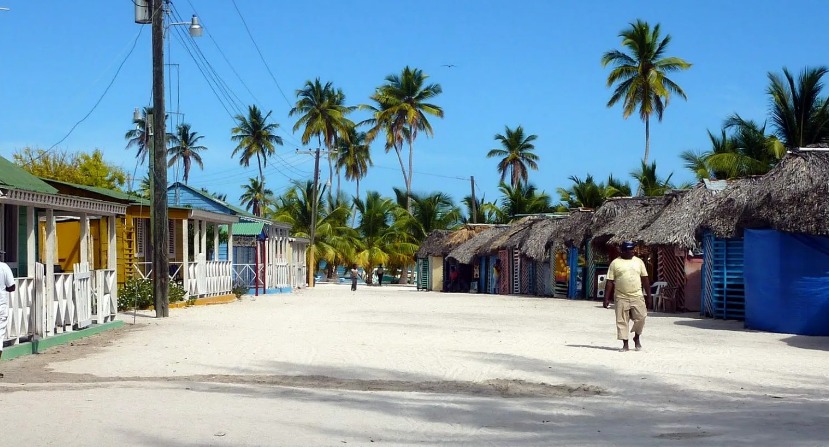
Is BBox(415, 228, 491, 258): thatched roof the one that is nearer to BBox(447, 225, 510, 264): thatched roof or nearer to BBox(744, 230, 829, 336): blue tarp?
BBox(447, 225, 510, 264): thatched roof

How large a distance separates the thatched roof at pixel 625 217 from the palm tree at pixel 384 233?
83.3ft

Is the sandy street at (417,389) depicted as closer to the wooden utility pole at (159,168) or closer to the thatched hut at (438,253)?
the wooden utility pole at (159,168)

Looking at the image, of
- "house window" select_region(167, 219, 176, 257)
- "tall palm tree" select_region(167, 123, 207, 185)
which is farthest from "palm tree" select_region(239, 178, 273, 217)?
"house window" select_region(167, 219, 176, 257)

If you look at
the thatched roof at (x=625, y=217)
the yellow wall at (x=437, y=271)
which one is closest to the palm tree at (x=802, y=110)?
the thatched roof at (x=625, y=217)

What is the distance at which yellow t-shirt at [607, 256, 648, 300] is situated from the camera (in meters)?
14.0

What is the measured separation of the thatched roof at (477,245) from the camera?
4584 cm

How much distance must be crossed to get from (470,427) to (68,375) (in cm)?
581

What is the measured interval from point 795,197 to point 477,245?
98.4 feet

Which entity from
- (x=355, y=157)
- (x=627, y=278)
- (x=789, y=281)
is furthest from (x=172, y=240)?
(x=355, y=157)

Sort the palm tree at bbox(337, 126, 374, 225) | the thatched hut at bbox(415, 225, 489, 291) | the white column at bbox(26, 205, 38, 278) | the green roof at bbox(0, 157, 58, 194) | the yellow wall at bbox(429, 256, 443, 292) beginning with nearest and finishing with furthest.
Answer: the white column at bbox(26, 205, 38, 278) < the green roof at bbox(0, 157, 58, 194) < the thatched hut at bbox(415, 225, 489, 291) < the yellow wall at bbox(429, 256, 443, 292) < the palm tree at bbox(337, 126, 374, 225)

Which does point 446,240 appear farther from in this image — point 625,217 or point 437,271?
point 625,217

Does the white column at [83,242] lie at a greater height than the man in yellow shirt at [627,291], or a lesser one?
greater

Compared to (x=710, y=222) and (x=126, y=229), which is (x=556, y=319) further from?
(x=126, y=229)

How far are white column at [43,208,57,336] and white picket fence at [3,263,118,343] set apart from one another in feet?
0.05
